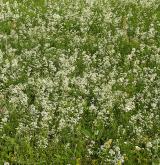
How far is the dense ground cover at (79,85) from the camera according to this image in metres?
7.21

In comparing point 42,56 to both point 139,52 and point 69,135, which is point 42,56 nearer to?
point 139,52

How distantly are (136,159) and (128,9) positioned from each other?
6144mm

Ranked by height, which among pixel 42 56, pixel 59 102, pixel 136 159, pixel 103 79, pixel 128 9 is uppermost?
pixel 128 9

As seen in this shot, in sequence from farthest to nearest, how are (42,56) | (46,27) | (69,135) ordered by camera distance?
1. (46,27)
2. (42,56)
3. (69,135)

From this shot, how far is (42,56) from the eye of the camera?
32.1ft

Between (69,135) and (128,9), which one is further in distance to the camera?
(128,9)

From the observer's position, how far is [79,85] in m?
8.53

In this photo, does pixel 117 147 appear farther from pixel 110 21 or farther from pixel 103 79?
pixel 110 21

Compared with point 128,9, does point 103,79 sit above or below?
below

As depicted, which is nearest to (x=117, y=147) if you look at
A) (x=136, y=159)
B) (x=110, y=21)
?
(x=136, y=159)

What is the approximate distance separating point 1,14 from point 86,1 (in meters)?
2.32

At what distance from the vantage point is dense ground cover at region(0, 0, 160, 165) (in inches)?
284

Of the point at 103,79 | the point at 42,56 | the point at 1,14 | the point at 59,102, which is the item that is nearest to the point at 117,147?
the point at 59,102

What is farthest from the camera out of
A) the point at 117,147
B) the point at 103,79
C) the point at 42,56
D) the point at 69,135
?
the point at 42,56
